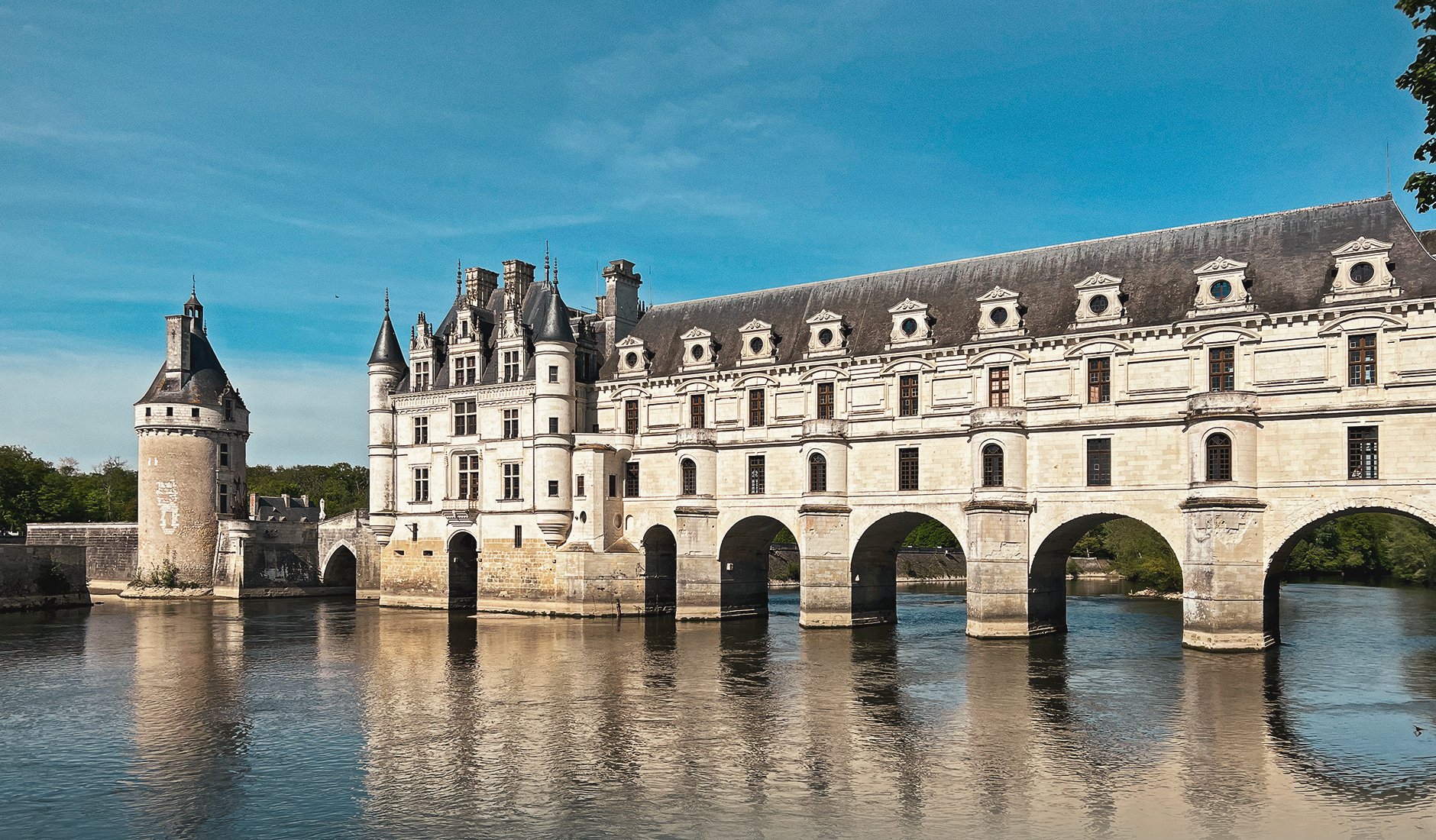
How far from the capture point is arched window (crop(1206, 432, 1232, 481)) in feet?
117

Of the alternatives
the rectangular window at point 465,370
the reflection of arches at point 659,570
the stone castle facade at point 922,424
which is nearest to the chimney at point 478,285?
the stone castle facade at point 922,424

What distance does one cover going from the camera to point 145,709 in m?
28.2

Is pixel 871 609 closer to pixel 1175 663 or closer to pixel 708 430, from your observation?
pixel 708 430

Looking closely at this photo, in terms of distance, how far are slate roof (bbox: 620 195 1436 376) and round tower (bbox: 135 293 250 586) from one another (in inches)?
1397

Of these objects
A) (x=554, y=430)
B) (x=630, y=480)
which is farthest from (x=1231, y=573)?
(x=554, y=430)

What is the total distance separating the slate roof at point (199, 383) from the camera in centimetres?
7081

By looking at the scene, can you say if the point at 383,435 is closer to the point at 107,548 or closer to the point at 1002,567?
the point at 107,548

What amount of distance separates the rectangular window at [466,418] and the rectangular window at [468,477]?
131cm

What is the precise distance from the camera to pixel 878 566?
4597 centimetres

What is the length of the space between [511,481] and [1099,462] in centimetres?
2844

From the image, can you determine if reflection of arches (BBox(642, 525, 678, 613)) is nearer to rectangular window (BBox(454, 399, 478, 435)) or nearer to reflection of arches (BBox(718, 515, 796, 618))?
reflection of arches (BBox(718, 515, 796, 618))

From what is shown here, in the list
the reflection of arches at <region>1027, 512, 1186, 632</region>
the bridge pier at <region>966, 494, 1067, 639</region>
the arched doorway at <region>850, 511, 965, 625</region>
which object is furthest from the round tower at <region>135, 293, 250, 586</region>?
the reflection of arches at <region>1027, 512, 1186, 632</region>

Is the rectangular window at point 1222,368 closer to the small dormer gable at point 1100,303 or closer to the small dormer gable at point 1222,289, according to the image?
the small dormer gable at point 1222,289

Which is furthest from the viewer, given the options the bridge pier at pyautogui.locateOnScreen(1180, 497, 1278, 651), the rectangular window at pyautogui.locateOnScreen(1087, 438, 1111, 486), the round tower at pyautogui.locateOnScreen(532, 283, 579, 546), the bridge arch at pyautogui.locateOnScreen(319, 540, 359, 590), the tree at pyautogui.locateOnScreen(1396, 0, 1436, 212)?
the bridge arch at pyautogui.locateOnScreen(319, 540, 359, 590)
